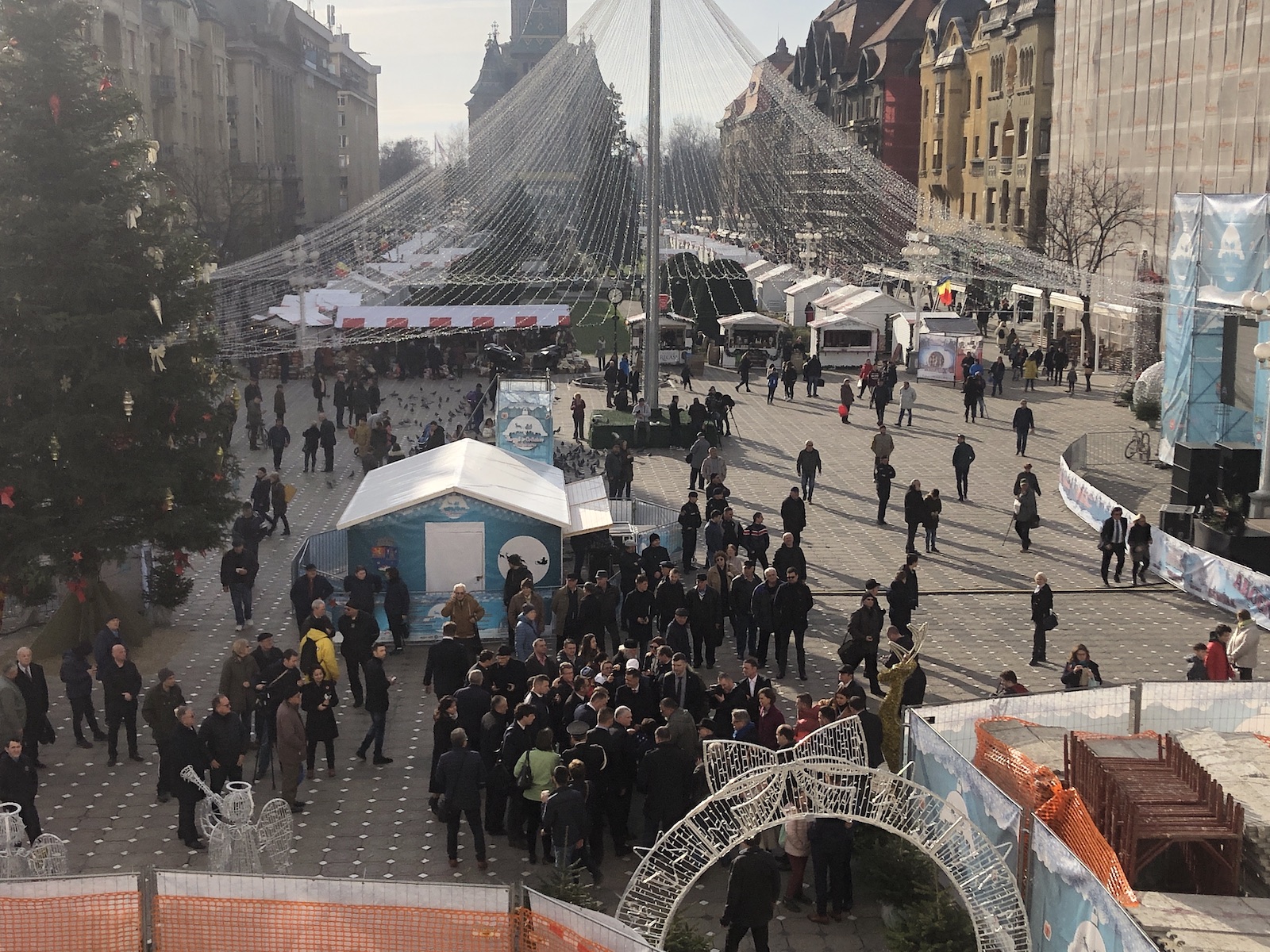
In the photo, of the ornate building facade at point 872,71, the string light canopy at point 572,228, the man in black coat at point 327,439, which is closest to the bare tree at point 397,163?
the ornate building facade at point 872,71

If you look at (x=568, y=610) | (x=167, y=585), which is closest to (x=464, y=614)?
(x=568, y=610)

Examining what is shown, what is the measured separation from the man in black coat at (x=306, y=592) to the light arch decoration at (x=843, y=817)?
27.7 feet

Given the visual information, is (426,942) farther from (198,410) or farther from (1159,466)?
(1159,466)

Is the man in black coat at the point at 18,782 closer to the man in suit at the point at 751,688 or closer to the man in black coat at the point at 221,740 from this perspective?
the man in black coat at the point at 221,740

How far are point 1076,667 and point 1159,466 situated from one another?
17122mm

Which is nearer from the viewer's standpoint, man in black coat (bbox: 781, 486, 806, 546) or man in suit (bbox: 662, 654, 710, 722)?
man in suit (bbox: 662, 654, 710, 722)

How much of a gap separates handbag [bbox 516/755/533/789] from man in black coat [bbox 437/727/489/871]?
295 millimetres

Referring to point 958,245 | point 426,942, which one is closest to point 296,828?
point 426,942

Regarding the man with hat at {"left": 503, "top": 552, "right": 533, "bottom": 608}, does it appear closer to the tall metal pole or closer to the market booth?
the market booth

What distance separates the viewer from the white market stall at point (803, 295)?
171 feet

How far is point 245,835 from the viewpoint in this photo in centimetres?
941

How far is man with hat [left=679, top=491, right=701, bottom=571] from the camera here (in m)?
20.1

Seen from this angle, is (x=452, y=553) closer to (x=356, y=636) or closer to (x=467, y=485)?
(x=467, y=485)

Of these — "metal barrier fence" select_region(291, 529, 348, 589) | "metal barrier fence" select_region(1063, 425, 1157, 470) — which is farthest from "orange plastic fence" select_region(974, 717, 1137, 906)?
"metal barrier fence" select_region(1063, 425, 1157, 470)
